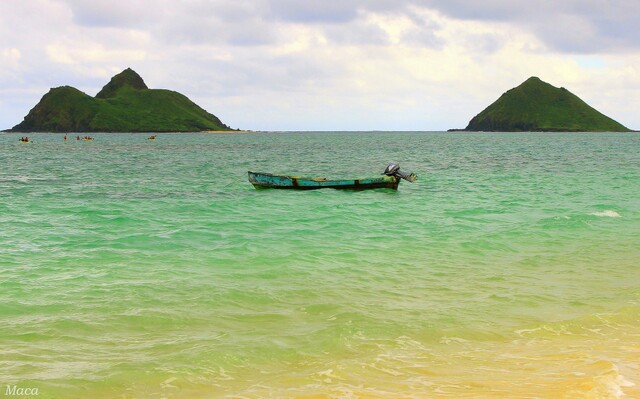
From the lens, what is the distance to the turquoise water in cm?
800

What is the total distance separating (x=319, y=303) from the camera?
11.8m

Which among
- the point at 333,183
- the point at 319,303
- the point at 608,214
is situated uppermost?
the point at 333,183

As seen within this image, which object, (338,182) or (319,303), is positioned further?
(338,182)

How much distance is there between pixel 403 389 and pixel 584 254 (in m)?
11.4

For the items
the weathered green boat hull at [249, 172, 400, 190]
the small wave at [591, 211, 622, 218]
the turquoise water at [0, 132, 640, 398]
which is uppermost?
the weathered green boat hull at [249, 172, 400, 190]

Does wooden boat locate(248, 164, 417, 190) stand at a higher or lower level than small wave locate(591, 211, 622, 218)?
higher

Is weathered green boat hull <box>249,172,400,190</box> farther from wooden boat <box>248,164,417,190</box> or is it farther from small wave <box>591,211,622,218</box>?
small wave <box>591,211,622,218</box>

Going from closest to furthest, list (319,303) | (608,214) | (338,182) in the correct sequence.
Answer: (319,303)
(608,214)
(338,182)

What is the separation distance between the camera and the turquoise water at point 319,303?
7996 mm

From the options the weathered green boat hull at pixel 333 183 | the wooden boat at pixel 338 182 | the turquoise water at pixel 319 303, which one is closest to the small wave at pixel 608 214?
the turquoise water at pixel 319 303

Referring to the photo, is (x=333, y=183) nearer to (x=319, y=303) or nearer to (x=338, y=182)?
(x=338, y=182)

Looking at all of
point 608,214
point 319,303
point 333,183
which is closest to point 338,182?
point 333,183

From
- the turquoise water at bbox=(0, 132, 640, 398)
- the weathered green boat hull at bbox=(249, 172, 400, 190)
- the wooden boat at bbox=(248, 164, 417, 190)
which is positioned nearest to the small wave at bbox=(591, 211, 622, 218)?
the turquoise water at bbox=(0, 132, 640, 398)

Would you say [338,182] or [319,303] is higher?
[338,182]
